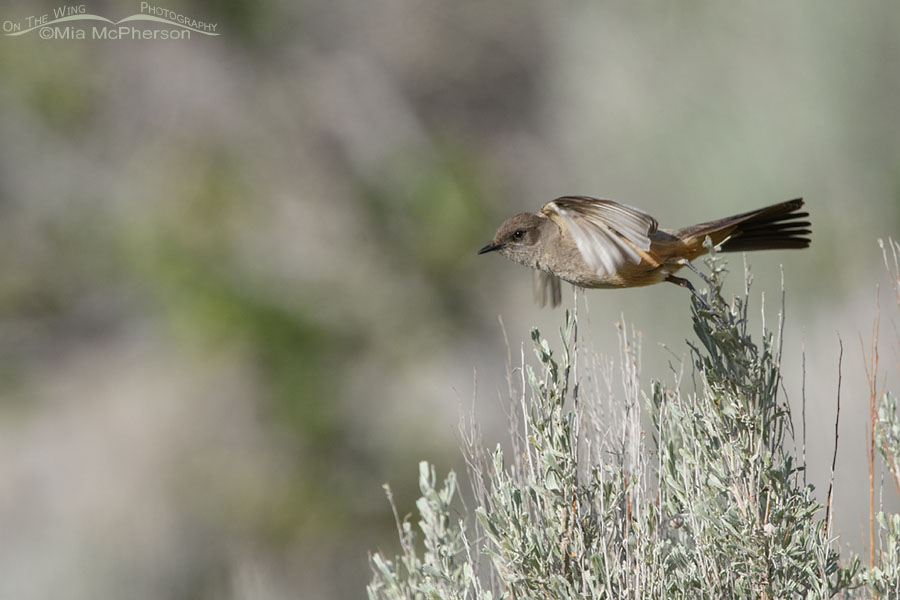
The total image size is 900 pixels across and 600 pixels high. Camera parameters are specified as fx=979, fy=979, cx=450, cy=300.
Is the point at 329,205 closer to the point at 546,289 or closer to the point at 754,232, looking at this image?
the point at 546,289

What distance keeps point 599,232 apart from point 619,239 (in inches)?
2.6

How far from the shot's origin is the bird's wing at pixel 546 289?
3760mm

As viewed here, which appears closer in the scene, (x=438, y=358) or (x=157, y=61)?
(x=438, y=358)

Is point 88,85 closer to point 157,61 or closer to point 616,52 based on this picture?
point 157,61

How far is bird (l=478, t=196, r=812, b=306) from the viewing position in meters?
2.96

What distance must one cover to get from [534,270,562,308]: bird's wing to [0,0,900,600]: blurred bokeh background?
386 cm

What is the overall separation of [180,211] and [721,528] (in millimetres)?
9979

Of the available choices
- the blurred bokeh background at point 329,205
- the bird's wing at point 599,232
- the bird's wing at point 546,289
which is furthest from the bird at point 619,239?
the blurred bokeh background at point 329,205

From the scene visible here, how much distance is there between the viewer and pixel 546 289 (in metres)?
3.80

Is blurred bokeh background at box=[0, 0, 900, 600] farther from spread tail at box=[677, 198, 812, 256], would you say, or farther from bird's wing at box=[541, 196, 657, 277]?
bird's wing at box=[541, 196, 657, 277]

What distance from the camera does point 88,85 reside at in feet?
40.4

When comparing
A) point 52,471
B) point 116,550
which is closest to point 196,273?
point 52,471

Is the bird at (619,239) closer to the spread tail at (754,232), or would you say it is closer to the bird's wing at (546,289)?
the spread tail at (754,232)

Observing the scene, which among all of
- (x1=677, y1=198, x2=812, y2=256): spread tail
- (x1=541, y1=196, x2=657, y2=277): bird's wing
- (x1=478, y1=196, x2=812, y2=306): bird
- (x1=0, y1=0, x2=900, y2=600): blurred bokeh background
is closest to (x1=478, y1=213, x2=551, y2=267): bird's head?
(x1=478, y1=196, x2=812, y2=306): bird
